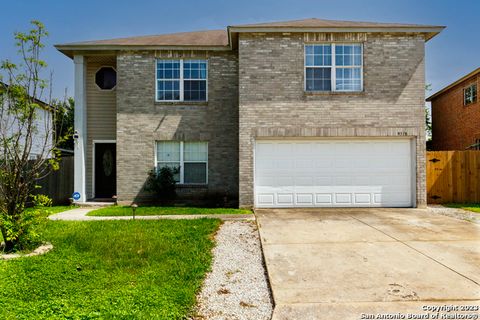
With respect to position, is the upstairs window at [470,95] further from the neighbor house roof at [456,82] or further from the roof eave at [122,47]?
the roof eave at [122,47]

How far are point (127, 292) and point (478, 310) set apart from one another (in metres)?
4.08

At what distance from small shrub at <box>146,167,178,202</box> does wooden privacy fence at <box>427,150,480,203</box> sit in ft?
31.8

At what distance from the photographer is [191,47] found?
1156cm

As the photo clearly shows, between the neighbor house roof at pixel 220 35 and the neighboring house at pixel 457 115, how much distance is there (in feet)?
27.6

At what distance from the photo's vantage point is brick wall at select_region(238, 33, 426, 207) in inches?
408

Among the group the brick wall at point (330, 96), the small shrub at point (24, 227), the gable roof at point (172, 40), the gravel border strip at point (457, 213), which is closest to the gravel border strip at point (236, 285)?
the small shrub at point (24, 227)

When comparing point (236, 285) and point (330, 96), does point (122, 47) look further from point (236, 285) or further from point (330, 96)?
point (236, 285)

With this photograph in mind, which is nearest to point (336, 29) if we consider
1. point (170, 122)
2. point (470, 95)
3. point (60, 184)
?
point (170, 122)

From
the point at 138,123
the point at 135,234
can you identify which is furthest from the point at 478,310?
the point at 138,123

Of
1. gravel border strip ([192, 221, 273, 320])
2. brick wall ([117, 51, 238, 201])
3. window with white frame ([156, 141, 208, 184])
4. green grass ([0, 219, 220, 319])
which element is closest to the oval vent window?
brick wall ([117, 51, 238, 201])

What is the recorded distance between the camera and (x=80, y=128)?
12.0 m

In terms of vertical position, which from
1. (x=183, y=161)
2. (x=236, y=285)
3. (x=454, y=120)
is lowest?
(x=236, y=285)

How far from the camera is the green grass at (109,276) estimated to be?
11.4ft

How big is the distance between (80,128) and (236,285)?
1037cm
